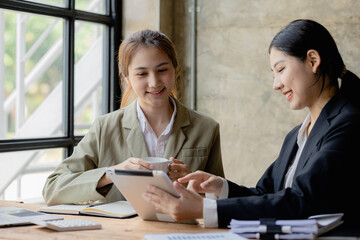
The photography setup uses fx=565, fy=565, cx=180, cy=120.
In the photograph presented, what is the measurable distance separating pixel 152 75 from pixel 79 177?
0.61 meters

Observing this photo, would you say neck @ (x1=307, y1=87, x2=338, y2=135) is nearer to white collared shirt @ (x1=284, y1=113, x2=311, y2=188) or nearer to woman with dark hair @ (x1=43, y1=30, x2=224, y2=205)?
white collared shirt @ (x1=284, y1=113, x2=311, y2=188)

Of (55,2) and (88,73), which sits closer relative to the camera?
(55,2)

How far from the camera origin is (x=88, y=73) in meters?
4.60

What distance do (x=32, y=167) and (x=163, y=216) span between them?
7.81ft

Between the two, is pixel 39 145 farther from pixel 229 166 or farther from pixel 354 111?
pixel 354 111

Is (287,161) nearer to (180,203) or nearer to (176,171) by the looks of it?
(176,171)

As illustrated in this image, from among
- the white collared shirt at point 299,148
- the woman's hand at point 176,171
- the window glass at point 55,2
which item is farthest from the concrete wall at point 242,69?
the woman's hand at point 176,171

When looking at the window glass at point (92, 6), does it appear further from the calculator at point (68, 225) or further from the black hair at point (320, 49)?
the calculator at point (68, 225)

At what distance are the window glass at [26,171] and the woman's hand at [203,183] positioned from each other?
1.98m

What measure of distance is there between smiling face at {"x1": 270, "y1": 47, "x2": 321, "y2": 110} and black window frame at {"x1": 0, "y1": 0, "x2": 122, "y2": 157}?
220 centimetres

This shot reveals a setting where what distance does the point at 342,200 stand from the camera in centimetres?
199

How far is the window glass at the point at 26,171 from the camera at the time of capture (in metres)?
3.98

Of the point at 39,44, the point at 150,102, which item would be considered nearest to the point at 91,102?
the point at 39,44

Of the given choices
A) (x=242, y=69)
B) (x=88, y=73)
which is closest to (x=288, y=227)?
(x=242, y=69)
